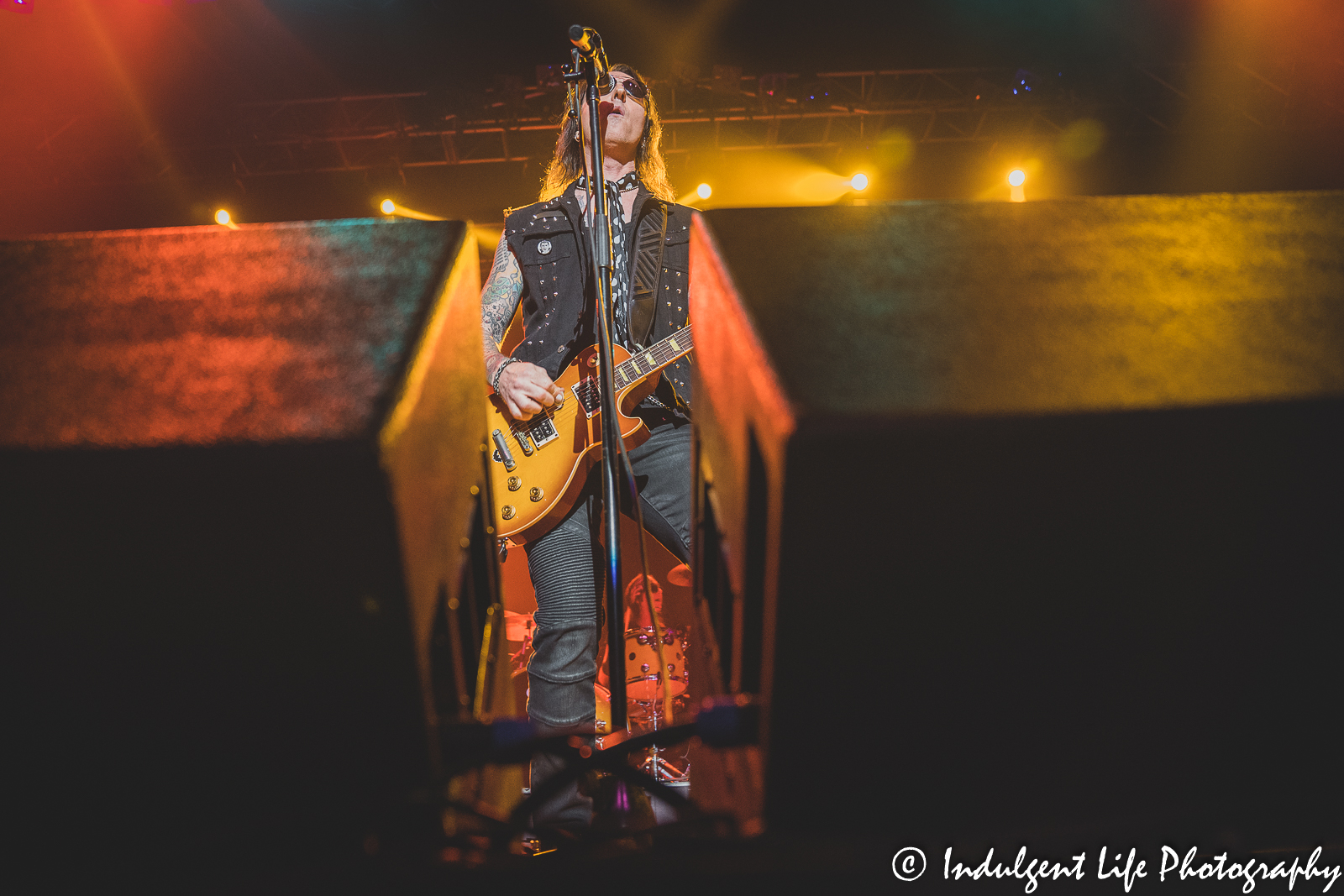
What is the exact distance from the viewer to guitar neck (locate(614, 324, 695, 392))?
194 centimetres

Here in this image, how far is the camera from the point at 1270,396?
0.46 metres

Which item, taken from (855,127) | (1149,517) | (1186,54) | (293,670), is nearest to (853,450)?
(1149,517)

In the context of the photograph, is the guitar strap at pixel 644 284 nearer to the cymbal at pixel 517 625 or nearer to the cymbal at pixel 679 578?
the cymbal at pixel 679 578

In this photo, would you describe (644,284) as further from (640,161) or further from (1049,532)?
(1049,532)

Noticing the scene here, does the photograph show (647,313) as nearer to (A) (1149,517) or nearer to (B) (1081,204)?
(B) (1081,204)

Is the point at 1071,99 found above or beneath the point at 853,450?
above

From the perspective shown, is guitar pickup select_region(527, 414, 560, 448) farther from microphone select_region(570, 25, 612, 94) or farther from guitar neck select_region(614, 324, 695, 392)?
microphone select_region(570, 25, 612, 94)

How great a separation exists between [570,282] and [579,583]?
2.88 feet

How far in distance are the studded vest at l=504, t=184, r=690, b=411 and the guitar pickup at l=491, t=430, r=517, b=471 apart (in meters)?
0.22

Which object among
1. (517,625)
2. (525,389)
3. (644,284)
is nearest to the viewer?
(525,389)

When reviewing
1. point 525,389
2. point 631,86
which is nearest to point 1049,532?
point 525,389

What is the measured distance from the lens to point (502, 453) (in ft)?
6.32

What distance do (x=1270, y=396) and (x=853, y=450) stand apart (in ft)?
0.90

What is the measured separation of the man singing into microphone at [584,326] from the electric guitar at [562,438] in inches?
1.6
